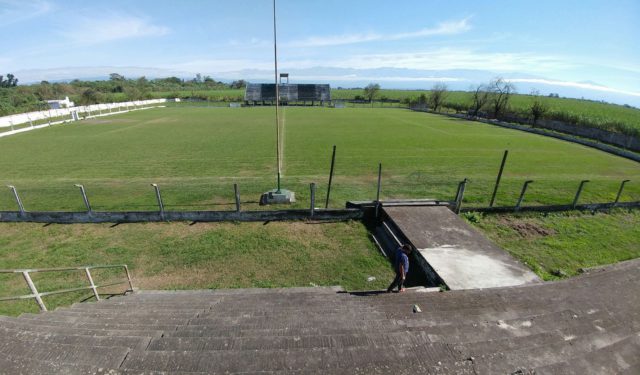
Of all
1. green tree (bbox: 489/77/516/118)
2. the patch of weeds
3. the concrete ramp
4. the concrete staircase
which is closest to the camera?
the concrete staircase

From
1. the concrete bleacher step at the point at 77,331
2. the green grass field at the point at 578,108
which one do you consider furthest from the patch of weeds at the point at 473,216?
the green grass field at the point at 578,108

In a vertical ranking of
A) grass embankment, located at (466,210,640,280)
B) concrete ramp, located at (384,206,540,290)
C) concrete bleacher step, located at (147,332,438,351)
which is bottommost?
grass embankment, located at (466,210,640,280)

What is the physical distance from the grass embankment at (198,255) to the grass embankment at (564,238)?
4505mm

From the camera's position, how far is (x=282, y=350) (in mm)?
3791

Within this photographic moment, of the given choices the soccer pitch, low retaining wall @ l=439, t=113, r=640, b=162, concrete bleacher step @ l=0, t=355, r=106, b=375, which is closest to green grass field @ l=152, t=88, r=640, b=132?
low retaining wall @ l=439, t=113, r=640, b=162

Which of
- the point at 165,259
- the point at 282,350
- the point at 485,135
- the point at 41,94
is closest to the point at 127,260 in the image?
the point at 165,259

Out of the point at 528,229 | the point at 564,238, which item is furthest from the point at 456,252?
the point at 564,238

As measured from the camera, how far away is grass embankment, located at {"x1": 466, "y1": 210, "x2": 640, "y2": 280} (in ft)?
28.7

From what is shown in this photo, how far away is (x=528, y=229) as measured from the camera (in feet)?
35.1

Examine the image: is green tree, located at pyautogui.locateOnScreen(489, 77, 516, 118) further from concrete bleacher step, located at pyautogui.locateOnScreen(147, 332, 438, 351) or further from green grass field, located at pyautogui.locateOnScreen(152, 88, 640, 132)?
concrete bleacher step, located at pyautogui.locateOnScreen(147, 332, 438, 351)

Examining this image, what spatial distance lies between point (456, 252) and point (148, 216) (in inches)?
413

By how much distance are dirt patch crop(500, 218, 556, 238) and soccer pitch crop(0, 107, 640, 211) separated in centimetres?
183

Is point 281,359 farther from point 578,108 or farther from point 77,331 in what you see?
point 578,108

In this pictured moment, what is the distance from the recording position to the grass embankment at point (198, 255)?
7816 mm
